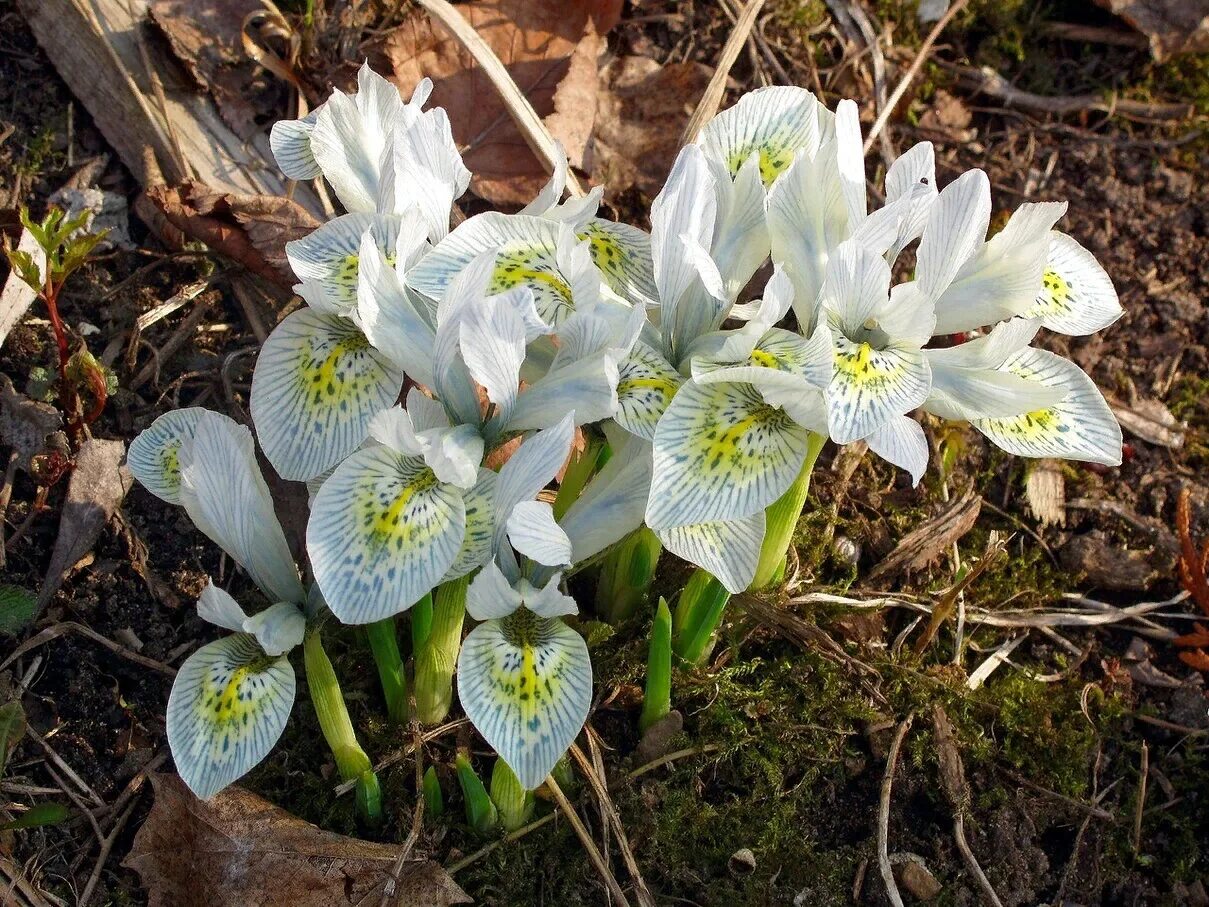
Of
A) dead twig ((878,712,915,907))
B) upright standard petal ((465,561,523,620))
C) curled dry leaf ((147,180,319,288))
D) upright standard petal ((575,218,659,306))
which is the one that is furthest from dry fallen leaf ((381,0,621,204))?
dead twig ((878,712,915,907))

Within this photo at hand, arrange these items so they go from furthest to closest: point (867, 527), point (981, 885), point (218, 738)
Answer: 1. point (867, 527)
2. point (981, 885)
3. point (218, 738)

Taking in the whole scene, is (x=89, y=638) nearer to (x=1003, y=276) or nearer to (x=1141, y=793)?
(x=1003, y=276)

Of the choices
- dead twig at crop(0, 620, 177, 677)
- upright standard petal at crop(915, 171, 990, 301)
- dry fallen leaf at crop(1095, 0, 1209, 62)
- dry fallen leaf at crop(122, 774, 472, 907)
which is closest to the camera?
upright standard petal at crop(915, 171, 990, 301)

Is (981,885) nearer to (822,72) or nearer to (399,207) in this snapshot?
(399,207)

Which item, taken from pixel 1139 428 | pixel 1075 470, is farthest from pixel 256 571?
pixel 1139 428

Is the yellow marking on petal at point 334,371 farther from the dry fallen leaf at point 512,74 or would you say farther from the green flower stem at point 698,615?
the dry fallen leaf at point 512,74

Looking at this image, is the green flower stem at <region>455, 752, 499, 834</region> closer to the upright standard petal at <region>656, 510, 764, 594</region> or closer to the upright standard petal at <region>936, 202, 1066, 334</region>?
the upright standard petal at <region>656, 510, 764, 594</region>
